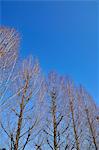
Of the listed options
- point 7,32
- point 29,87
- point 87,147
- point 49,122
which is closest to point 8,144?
point 29,87

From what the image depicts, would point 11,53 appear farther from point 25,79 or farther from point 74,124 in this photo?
point 74,124

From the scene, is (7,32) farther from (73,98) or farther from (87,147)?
(87,147)

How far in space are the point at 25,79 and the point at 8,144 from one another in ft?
9.82

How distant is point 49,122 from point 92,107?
7.07 meters

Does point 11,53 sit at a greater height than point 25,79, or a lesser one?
lesser

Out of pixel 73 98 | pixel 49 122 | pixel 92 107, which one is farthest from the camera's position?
pixel 92 107

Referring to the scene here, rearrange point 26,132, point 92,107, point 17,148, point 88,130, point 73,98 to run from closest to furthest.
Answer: point 17,148, point 26,132, point 73,98, point 88,130, point 92,107

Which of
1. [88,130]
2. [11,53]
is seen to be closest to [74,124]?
[88,130]

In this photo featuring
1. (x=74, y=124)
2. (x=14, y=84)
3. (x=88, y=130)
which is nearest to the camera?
(x=14, y=84)

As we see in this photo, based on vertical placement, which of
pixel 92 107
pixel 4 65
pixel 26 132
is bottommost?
pixel 26 132

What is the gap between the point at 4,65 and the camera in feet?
23.4

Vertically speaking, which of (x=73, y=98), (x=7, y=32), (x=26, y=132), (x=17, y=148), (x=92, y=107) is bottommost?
(x=17, y=148)

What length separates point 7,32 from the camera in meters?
7.58

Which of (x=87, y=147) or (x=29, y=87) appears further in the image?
(x=87, y=147)
